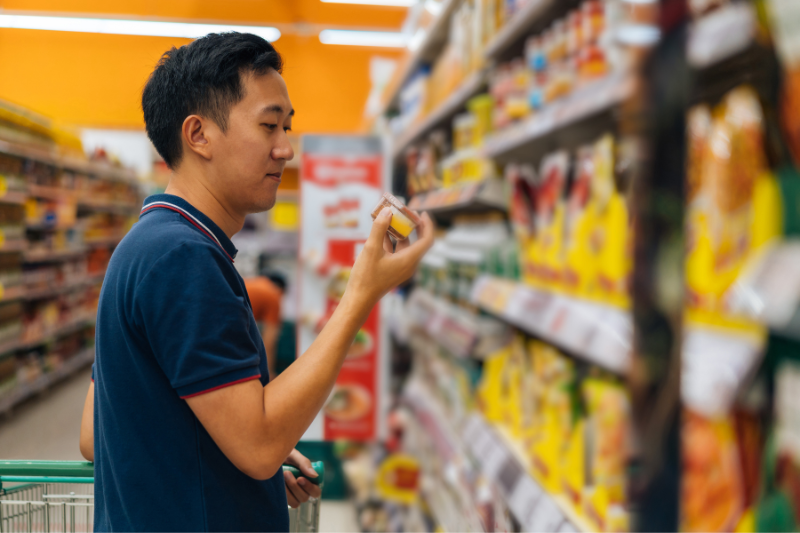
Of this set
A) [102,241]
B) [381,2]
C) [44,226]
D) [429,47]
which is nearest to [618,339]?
[429,47]

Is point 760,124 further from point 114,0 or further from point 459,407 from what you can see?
point 459,407

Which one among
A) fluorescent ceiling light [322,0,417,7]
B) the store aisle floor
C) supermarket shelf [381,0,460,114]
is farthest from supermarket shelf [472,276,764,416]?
fluorescent ceiling light [322,0,417,7]

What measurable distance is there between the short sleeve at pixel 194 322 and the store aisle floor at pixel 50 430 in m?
2.31

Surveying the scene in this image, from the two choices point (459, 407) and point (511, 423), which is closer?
point (511, 423)

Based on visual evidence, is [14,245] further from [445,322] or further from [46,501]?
[46,501]

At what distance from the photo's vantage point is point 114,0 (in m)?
1.53

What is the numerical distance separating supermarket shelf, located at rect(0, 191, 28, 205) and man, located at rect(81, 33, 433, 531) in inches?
218

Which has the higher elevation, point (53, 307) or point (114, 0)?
point (114, 0)

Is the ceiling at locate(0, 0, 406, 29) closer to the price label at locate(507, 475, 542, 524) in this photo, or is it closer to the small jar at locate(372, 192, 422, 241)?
the small jar at locate(372, 192, 422, 241)

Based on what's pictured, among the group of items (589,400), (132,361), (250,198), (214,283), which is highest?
(250,198)

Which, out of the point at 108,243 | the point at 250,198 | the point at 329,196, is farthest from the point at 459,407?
the point at 108,243

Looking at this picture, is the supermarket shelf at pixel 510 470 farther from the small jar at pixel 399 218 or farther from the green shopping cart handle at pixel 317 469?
the small jar at pixel 399 218

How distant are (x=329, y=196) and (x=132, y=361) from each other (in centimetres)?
126

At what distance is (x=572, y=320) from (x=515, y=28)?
97 cm
